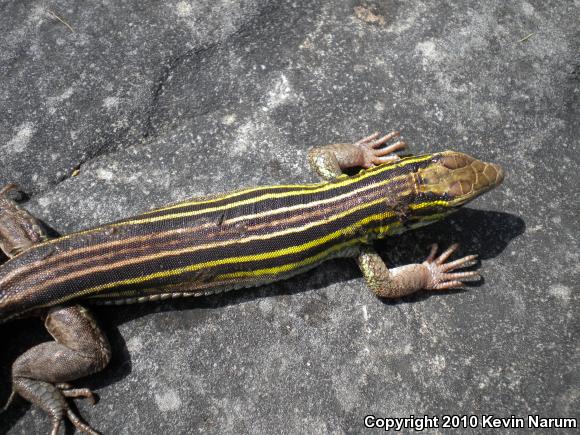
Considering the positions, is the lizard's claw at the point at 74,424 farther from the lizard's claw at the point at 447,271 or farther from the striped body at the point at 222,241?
the lizard's claw at the point at 447,271

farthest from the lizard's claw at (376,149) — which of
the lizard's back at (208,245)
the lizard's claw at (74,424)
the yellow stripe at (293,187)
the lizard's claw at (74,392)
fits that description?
the lizard's claw at (74,424)

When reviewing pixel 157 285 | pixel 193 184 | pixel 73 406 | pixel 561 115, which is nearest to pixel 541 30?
pixel 561 115

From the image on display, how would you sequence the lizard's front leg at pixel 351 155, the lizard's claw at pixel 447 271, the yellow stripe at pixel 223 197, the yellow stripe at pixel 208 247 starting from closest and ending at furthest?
the yellow stripe at pixel 208 247
the yellow stripe at pixel 223 197
the lizard's claw at pixel 447 271
the lizard's front leg at pixel 351 155

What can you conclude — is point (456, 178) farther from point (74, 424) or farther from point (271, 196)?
point (74, 424)

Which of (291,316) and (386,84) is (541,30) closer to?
(386,84)

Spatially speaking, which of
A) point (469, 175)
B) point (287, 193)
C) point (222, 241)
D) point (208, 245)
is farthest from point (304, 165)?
point (469, 175)

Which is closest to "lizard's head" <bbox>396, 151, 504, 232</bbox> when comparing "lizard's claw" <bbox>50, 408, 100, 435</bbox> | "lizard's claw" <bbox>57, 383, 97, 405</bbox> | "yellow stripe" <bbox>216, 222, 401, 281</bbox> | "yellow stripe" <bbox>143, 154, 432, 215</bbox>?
"yellow stripe" <bbox>143, 154, 432, 215</bbox>
